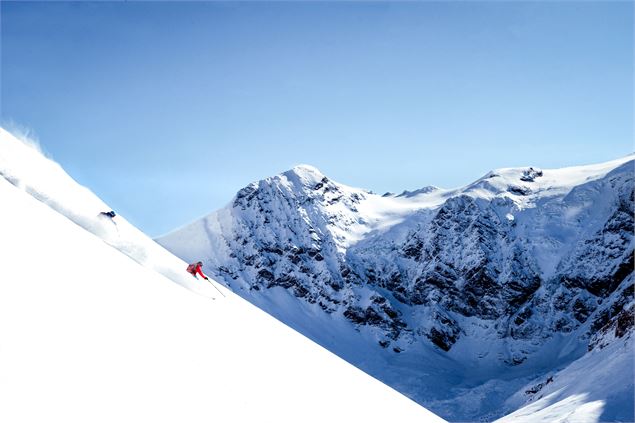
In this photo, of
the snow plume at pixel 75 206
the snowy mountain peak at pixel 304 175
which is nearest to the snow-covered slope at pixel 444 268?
the snowy mountain peak at pixel 304 175

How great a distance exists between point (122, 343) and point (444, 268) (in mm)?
134387

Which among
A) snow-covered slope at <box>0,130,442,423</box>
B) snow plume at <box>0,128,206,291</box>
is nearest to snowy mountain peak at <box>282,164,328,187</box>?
snow plume at <box>0,128,206,291</box>

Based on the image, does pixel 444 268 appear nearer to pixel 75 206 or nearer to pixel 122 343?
pixel 75 206

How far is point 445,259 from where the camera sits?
137 metres

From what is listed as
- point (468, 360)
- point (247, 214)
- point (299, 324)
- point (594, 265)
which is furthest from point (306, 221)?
point (594, 265)

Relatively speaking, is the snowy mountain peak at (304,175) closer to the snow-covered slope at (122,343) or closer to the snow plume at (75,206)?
the snow plume at (75,206)

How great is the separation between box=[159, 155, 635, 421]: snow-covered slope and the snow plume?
90.3 m

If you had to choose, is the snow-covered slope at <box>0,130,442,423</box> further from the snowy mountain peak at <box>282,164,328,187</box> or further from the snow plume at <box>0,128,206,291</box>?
the snowy mountain peak at <box>282,164,328,187</box>

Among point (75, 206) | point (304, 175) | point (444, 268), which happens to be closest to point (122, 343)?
point (75, 206)

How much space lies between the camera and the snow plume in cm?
962

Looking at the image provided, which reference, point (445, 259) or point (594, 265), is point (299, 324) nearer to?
point (445, 259)

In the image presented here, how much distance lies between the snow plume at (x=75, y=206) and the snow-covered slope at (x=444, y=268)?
90287 mm

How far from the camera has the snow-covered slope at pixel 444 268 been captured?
11075 cm

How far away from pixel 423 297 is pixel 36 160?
13041cm
